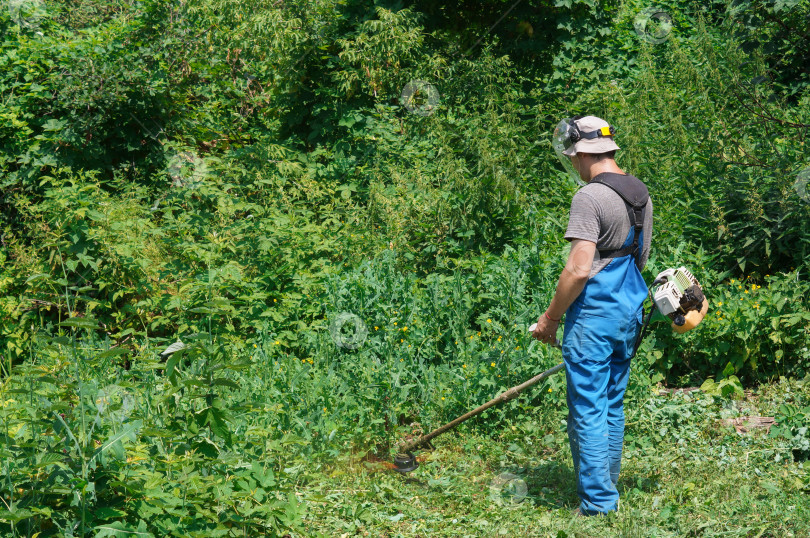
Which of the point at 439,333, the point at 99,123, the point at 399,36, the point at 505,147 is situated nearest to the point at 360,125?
the point at 399,36

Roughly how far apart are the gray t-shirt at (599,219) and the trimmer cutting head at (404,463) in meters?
1.62

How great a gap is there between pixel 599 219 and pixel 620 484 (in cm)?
160

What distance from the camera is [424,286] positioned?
607 cm

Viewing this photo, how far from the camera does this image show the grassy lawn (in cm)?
364

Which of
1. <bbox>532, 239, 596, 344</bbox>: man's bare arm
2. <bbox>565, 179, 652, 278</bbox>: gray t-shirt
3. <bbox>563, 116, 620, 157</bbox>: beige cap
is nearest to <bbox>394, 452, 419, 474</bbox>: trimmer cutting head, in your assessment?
<bbox>532, 239, 596, 344</bbox>: man's bare arm

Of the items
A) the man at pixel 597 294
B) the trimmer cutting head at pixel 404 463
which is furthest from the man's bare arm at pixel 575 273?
the trimmer cutting head at pixel 404 463

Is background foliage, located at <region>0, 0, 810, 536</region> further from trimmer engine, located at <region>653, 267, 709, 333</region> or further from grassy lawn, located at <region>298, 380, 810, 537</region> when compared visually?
trimmer engine, located at <region>653, 267, 709, 333</region>

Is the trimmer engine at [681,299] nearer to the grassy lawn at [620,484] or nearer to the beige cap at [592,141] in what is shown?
the beige cap at [592,141]

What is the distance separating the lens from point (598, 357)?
3.51 metres

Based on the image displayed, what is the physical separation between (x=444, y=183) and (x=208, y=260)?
2.27 metres

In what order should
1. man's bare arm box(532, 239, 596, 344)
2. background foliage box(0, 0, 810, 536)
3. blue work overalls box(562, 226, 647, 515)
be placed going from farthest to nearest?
blue work overalls box(562, 226, 647, 515), man's bare arm box(532, 239, 596, 344), background foliage box(0, 0, 810, 536)

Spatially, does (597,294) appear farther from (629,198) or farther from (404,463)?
(404,463)

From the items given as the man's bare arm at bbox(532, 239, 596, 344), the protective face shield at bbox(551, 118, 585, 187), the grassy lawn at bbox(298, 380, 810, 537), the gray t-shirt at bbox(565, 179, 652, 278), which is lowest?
the grassy lawn at bbox(298, 380, 810, 537)

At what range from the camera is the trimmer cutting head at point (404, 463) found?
4.29 meters
